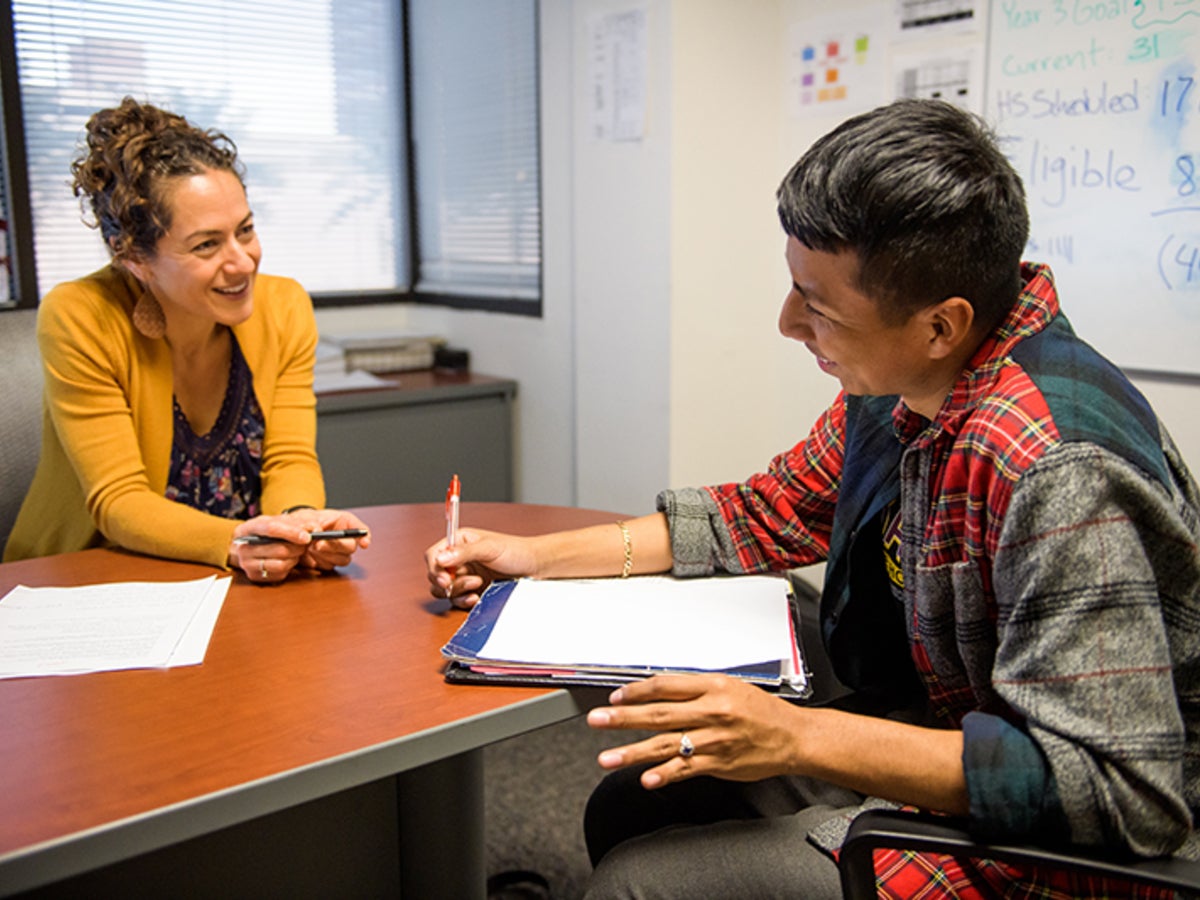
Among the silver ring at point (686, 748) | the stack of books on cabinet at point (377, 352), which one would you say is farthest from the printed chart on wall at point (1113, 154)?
the stack of books on cabinet at point (377, 352)

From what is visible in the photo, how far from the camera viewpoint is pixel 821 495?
1.46m

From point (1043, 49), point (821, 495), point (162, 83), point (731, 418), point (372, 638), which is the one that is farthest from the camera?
point (162, 83)

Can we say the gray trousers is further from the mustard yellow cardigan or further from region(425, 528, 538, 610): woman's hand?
the mustard yellow cardigan

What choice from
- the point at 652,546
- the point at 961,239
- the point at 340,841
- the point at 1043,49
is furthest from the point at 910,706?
the point at 1043,49

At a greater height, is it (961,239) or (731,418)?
(961,239)

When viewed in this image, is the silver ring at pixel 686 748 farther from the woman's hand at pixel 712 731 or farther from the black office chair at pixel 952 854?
the black office chair at pixel 952 854

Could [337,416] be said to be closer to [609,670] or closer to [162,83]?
[162,83]

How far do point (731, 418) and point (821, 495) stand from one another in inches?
57.7

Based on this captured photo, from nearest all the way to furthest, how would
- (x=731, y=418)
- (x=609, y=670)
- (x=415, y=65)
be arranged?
(x=609, y=670) < (x=731, y=418) < (x=415, y=65)

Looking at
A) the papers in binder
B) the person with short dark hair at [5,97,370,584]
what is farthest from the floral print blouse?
the papers in binder

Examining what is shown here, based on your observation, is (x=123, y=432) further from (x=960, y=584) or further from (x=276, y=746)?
(x=960, y=584)

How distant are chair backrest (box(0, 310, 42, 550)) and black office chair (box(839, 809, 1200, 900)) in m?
1.63

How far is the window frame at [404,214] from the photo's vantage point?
9.50 ft

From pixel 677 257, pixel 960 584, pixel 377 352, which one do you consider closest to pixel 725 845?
pixel 960 584
